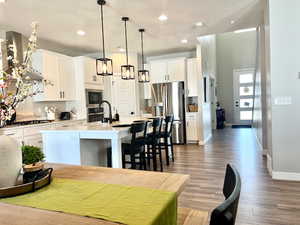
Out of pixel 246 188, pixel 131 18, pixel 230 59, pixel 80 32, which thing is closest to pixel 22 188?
pixel 246 188

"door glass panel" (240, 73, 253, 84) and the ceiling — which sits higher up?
the ceiling

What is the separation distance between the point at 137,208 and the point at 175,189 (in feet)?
0.88

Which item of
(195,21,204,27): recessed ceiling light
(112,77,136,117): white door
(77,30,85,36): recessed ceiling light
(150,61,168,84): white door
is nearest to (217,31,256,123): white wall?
(150,61,168,84): white door

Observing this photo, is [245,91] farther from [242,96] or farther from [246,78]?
[246,78]

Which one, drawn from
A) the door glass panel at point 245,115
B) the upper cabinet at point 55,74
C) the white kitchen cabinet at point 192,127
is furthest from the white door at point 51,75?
the door glass panel at point 245,115

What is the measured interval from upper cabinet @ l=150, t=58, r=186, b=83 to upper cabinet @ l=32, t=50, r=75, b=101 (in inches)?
95.7

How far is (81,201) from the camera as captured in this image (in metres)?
0.96

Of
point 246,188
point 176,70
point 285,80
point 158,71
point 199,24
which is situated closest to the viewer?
point 246,188

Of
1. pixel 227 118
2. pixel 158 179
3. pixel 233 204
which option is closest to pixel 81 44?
pixel 158 179

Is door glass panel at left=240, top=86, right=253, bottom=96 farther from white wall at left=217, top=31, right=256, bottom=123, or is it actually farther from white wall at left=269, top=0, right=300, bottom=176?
white wall at left=269, top=0, right=300, bottom=176

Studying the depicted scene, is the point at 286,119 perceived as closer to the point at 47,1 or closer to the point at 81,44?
the point at 47,1

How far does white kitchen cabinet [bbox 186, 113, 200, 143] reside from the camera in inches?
249

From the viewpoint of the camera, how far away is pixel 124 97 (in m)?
6.79

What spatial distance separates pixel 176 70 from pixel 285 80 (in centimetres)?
356
